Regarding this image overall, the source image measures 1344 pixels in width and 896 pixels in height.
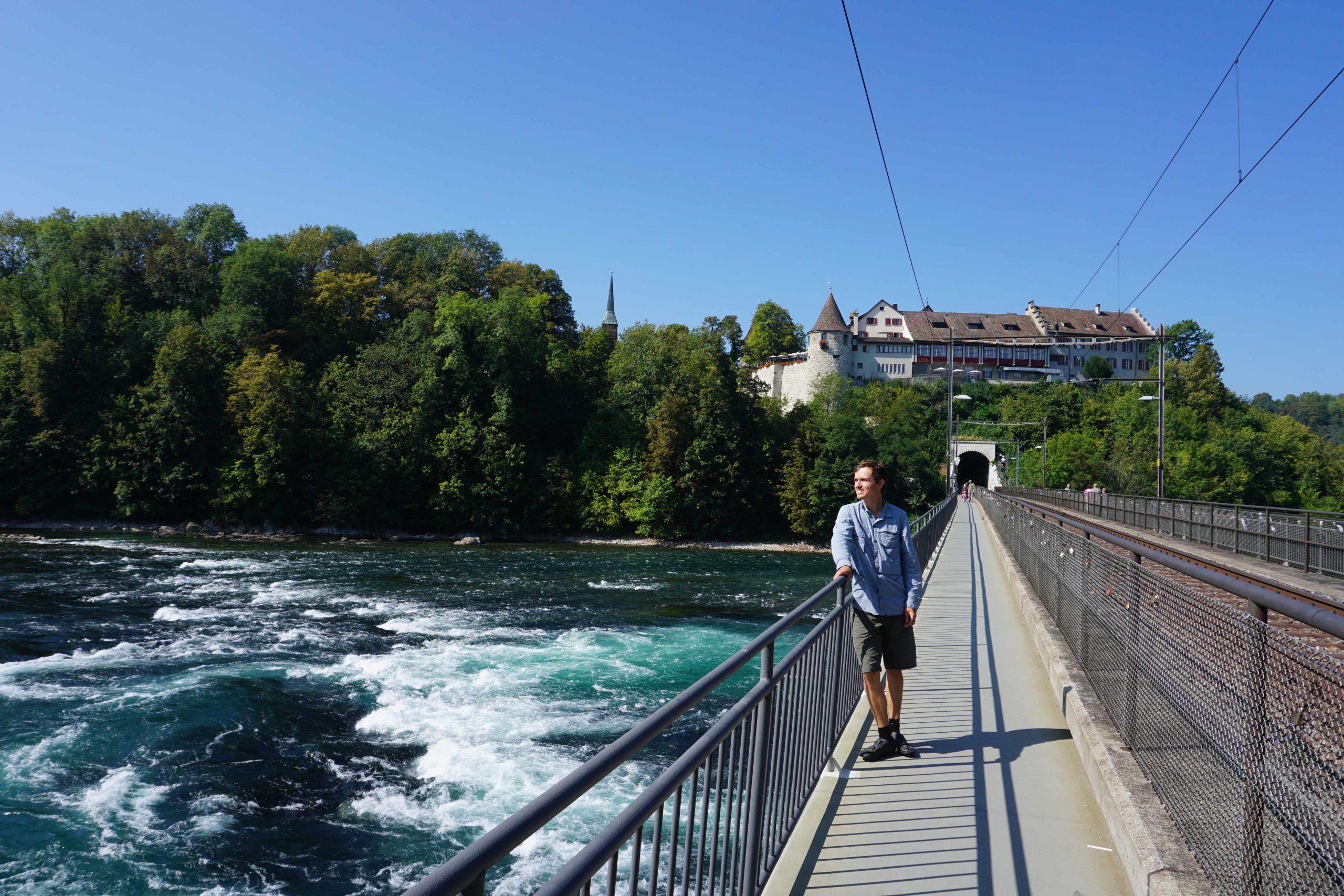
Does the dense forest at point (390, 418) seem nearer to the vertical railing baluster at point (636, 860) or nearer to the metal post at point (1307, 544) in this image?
the metal post at point (1307, 544)

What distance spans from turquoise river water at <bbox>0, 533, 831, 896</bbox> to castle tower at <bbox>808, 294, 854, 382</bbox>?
231ft

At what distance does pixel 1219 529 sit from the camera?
2152 cm

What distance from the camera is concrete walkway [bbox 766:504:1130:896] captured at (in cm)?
395

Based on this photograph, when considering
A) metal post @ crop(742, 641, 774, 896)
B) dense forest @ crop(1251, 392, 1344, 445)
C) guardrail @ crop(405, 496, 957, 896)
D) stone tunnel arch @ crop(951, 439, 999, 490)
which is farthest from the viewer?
dense forest @ crop(1251, 392, 1344, 445)

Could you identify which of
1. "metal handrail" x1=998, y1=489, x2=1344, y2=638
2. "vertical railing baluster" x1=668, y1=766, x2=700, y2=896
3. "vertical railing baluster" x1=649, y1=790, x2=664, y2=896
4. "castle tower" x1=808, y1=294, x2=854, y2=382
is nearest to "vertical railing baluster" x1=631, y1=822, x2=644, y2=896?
"vertical railing baluster" x1=649, y1=790, x2=664, y2=896

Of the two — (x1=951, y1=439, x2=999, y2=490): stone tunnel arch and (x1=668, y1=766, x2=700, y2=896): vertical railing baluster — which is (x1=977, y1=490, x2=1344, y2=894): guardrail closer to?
(x1=668, y1=766, x2=700, y2=896): vertical railing baluster

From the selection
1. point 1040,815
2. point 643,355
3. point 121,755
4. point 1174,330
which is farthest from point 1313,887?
point 1174,330

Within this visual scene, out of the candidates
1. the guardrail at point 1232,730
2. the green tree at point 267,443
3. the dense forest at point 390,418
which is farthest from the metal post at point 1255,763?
the green tree at point 267,443

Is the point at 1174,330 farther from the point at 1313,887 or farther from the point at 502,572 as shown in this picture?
the point at 1313,887

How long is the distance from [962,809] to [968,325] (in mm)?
114189

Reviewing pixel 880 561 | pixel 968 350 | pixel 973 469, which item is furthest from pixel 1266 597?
pixel 968 350

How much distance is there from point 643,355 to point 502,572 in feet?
130

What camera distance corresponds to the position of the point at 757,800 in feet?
11.6

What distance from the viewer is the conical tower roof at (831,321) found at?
3871 inches
